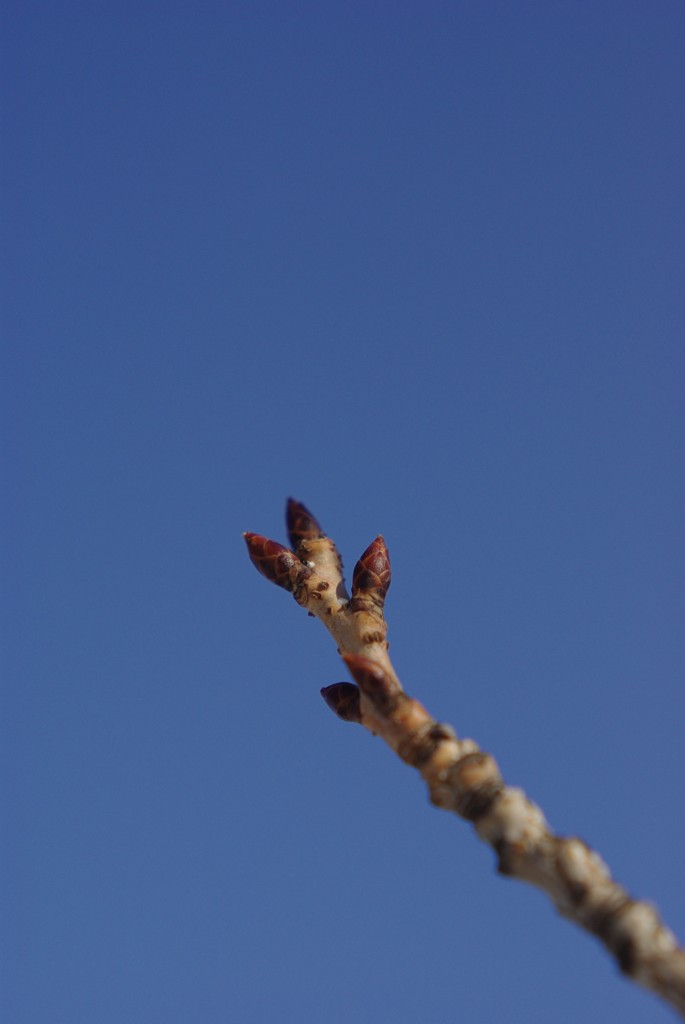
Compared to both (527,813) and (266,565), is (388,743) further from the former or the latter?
(266,565)

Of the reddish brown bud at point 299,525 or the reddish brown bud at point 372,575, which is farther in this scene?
the reddish brown bud at point 299,525

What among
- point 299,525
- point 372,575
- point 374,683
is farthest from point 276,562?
point 374,683

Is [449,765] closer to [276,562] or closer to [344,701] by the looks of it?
[344,701]

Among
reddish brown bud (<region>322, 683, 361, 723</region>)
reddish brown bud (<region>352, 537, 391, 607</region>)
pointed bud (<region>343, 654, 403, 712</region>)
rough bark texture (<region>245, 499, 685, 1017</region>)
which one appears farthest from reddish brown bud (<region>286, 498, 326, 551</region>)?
pointed bud (<region>343, 654, 403, 712</region>)

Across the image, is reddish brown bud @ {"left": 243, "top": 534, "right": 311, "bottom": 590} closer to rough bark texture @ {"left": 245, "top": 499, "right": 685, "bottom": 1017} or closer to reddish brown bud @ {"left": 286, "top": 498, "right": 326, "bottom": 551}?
rough bark texture @ {"left": 245, "top": 499, "right": 685, "bottom": 1017}

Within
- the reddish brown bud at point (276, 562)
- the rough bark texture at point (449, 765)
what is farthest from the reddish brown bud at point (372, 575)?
the reddish brown bud at point (276, 562)

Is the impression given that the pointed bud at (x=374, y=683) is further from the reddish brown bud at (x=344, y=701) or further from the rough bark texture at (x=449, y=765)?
the reddish brown bud at (x=344, y=701)

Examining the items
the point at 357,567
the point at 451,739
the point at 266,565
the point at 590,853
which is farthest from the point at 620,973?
the point at 266,565
